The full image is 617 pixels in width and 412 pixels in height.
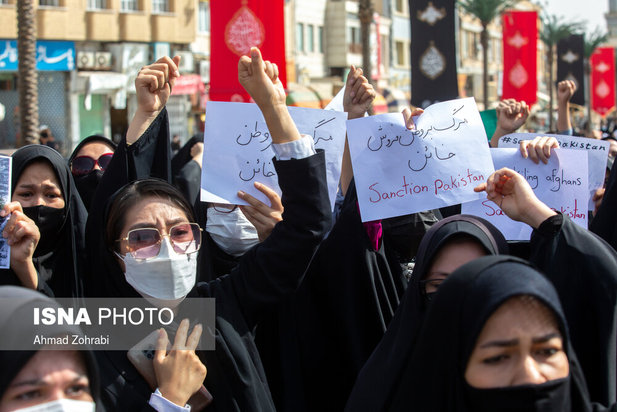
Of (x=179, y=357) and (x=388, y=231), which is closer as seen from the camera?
(x=179, y=357)

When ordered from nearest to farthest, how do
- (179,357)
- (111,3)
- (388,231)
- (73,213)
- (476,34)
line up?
(179,357)
(388,231)
(73,213)
(111,3)
(476,34)

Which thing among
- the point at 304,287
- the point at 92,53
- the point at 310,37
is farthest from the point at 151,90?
the point at 310,37

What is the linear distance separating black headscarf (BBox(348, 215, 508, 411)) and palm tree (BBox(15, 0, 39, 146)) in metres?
12.5

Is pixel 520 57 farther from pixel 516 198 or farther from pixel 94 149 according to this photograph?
pixel 516 198

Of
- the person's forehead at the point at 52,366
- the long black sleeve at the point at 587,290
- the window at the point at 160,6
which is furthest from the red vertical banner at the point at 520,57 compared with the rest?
the window at the point at 160,6

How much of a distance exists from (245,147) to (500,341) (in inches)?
57.5

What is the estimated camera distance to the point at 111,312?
257cm

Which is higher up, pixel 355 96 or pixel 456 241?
pixel 355 96

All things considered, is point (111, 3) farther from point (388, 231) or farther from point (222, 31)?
point (388, 231)

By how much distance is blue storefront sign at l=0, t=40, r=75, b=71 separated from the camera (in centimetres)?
2134

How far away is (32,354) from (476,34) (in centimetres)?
5759

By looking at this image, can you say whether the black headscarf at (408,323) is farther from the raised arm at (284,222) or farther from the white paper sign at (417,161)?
the white paper sign at (417,161)

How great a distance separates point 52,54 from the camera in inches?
877

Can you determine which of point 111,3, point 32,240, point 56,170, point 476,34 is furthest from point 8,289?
point 476,34
